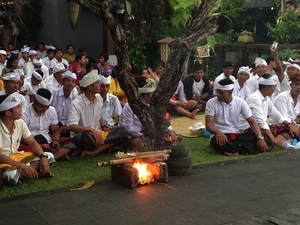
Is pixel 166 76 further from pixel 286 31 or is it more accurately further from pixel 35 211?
pixel 286 31

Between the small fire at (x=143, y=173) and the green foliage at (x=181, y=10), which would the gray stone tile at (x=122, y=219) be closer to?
the small fire at (x=143, y=173)

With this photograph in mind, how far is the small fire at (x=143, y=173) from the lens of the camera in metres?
5.91

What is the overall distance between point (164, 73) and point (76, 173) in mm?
1810

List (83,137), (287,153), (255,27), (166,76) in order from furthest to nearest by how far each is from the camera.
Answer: (255,27)
(287,153)
(83,137)
(166,76)

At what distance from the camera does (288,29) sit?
1555 cm

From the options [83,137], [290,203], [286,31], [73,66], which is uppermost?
[286,31]

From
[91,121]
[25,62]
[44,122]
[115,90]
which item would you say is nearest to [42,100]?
[44,122]

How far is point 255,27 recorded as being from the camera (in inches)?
694

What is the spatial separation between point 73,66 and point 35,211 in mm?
7330

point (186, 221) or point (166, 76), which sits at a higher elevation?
point (166, 76)

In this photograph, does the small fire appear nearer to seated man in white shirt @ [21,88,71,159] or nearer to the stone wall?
seated man in white shirt @ [21,88,71,159]

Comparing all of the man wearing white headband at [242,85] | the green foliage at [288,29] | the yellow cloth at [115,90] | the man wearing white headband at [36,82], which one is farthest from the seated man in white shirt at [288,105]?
the green foliage at [288,29]

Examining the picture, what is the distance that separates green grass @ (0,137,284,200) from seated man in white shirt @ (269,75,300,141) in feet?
1.48

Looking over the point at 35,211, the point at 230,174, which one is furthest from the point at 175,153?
the point at 35,211
